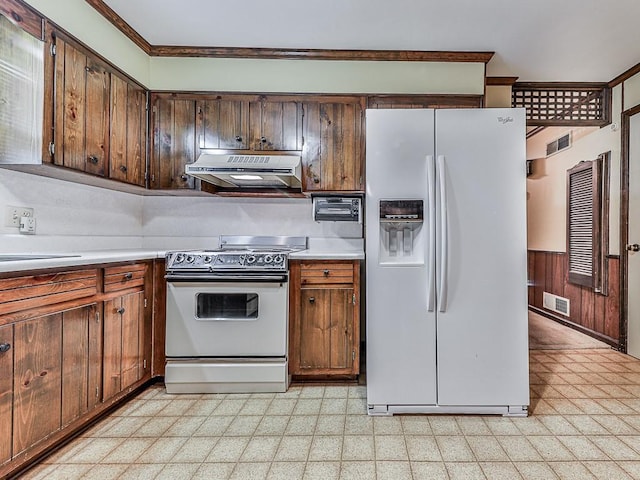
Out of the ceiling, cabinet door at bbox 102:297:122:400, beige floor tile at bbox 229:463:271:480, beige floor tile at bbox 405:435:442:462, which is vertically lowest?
beige floor tile at bbox 229:463:271:480

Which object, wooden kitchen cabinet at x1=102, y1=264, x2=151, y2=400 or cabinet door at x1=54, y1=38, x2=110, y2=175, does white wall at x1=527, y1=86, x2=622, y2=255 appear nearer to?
wooden kitchen cabinet at x1=102, y1=264, x2=151, y2=400

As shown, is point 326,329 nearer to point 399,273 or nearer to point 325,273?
point 325,273

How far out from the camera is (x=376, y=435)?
6.17 feet

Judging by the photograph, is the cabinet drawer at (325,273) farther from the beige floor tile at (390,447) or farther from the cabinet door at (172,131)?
the cabinet door at (172,131)

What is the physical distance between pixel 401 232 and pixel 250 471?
155cm

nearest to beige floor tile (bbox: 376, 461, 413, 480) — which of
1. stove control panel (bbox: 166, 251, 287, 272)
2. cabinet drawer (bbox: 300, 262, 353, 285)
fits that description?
cabinet drawer (bbox: 300, 262, 353, 285)

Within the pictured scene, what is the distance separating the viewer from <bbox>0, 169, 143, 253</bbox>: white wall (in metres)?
2.03

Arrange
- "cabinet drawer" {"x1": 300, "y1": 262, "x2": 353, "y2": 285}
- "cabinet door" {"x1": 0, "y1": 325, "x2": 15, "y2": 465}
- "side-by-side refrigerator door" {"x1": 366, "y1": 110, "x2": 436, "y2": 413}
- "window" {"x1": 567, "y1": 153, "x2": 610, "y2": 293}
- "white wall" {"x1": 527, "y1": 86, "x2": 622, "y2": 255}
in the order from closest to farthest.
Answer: "cabinet door" {"x1": 0, "y1": 325, "x2": 15, "y2": 465} → "side-by-side refrigerator door" {"x1": 366, "y1": 110, "x2": 436, "y2": 413} → "cabinet drawer" {"x1": 300, "y1": 262, "x2": 353, "y2": 285} → "white wall" {"x1": 527, "y1": 86, "x2": 622, "y2": 255} → "window" {"x1": 567, "y1": 153, "x2": 610, "y2": 293}

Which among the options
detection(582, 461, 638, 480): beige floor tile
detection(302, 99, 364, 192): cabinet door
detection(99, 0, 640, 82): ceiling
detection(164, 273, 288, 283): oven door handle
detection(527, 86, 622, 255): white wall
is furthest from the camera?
detection(527, 86, 622, 255): white wall

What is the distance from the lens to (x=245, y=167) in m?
2.57

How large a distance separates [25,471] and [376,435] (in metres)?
1.66

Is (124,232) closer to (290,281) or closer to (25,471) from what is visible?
(290,281)

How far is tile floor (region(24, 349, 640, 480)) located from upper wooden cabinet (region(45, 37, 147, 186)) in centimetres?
158

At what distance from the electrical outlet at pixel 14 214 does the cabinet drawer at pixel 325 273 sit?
5.65 feet
